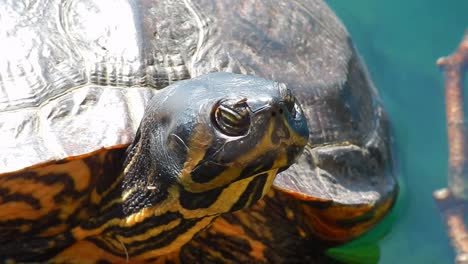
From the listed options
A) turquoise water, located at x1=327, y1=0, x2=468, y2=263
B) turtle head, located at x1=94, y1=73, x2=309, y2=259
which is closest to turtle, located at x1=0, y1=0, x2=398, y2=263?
turtle head, located at x1=94, y1=73, x2=309, y2=259

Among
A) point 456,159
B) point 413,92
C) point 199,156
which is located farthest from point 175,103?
point 413,92

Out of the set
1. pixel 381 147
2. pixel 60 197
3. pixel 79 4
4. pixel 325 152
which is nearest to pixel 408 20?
pixel 381 147

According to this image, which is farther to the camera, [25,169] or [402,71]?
[402,71]

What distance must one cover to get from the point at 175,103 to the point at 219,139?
0.17m

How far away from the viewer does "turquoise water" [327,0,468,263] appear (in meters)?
2.66

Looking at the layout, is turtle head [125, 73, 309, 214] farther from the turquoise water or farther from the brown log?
the brown log

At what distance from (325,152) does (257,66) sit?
28 cm

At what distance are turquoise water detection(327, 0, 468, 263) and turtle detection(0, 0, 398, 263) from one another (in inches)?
13.2

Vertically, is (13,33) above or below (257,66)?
above

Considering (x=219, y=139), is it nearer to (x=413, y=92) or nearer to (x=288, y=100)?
(x=288, y=100)

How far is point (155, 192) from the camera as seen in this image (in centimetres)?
174

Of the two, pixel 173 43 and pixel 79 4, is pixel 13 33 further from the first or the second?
pixel 173 43

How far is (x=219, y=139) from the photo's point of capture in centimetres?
151

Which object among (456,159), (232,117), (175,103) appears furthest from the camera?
(456,159)
